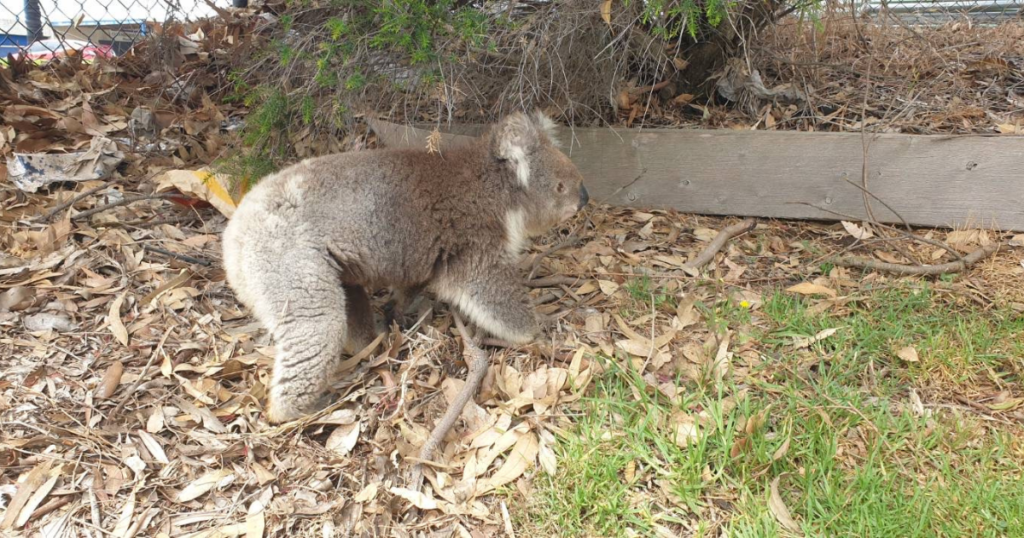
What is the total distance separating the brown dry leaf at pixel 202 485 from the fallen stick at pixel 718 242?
2.48 metres

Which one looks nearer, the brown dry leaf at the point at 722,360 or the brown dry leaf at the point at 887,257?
the brown dry leaf at the point at 722,360

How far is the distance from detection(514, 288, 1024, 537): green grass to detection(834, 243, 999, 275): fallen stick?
52cm

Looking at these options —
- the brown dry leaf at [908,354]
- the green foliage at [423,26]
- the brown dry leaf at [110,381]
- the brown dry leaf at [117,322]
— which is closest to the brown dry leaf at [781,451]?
the brown dry leaf at [908,354]

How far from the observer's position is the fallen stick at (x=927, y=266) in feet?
11.0

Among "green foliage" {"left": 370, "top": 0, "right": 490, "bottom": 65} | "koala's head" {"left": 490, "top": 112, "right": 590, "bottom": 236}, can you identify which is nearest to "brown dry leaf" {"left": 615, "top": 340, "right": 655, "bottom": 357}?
"koala's head" {"left": 490, "top": 112, "right": 590, "bottom": 236}

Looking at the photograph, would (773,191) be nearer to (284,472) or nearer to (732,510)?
(732,510)

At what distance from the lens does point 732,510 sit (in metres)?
2.19

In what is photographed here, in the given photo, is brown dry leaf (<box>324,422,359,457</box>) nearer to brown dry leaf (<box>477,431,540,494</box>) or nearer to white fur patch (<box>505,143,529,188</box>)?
brown dry leaf (<box>477,431,540,494</box>)

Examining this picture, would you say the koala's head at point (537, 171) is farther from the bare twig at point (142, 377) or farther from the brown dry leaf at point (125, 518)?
the brown dry leaf at point (125, 518)

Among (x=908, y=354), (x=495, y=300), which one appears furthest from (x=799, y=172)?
(x=495, y=300)

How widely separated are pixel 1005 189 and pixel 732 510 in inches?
109

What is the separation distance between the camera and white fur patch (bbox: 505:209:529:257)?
127 inches

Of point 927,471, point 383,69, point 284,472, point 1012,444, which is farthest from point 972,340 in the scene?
point 383,69

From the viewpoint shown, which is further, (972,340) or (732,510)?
(972,340)
